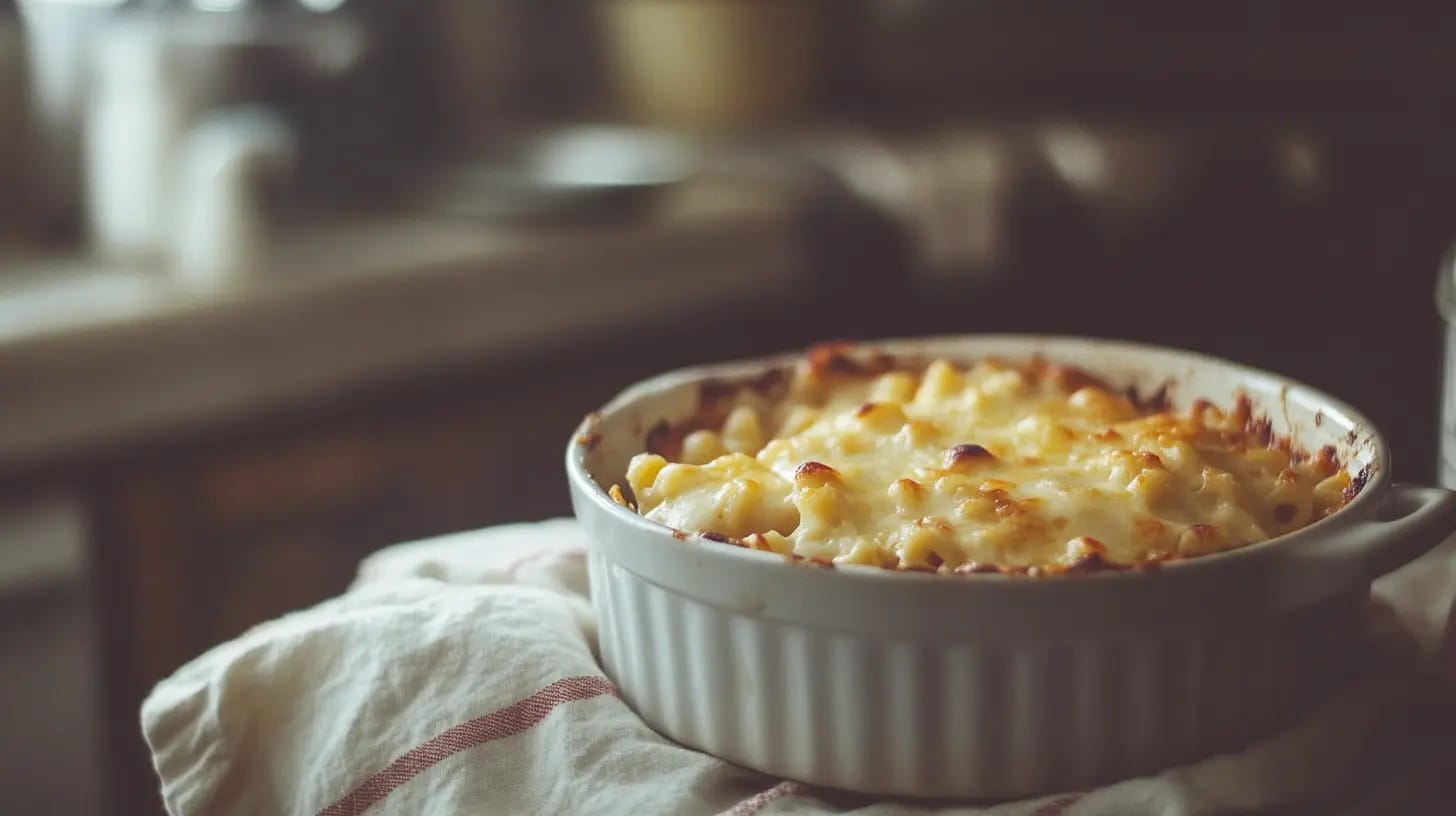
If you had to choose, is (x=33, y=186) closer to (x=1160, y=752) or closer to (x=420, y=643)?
(x=420, y=643)

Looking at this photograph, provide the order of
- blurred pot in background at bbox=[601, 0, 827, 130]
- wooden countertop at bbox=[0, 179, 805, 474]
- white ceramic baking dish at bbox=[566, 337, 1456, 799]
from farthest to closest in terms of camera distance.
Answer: blurred pot in background at bbox=[601, 0, 827, 130] < wooden countertop at bbox=[0, 179, 805, 474] < white ceramic baking dish at bbox=[566, 337, 1456, 799]

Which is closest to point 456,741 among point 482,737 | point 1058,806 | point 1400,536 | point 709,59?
point 482,737

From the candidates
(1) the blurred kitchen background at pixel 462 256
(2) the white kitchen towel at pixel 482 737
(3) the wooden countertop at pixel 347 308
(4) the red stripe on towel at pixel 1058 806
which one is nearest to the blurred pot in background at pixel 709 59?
(1) the blurred kitchen background at pixel 462 256

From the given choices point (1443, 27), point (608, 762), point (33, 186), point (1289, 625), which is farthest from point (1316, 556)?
point (33, 186)

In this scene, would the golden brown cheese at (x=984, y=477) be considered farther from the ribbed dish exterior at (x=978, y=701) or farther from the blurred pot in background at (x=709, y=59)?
the blurred pot in background at (x=709, y=59)

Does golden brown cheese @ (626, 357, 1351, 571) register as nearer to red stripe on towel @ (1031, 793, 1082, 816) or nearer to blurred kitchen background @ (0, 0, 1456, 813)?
red stripe on towel @ (1031, 793, 1082, 816)

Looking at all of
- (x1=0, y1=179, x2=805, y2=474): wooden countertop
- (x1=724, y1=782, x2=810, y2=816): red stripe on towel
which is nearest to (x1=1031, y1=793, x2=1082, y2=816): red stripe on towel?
(x1=724, y1=782, x2=810, y2=816): red stripe on towel
